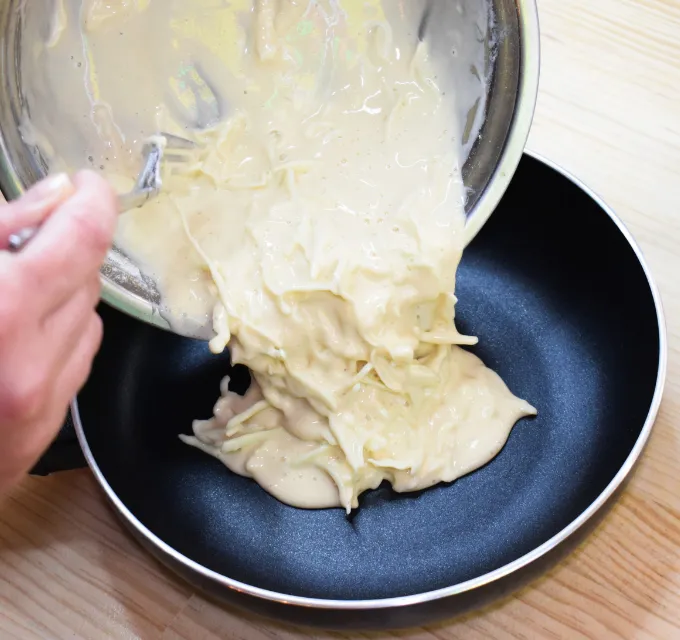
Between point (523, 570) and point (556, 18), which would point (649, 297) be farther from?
point (556, 18)

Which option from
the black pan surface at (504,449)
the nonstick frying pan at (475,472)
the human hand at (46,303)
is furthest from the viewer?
the black pan surface at (504,449)

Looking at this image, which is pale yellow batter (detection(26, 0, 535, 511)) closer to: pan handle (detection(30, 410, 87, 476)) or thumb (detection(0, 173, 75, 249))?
pan handle (detection(30, 410, 87, 476))

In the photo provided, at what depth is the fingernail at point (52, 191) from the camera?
1.80 ft

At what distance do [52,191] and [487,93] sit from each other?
56 centimetres

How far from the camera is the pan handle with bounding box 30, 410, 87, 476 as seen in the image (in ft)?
3.02

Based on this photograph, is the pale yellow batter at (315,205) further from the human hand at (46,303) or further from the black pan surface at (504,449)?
the human hand at (46,303)

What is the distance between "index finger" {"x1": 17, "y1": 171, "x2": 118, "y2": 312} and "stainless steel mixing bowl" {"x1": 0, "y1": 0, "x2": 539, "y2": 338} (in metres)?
0.28

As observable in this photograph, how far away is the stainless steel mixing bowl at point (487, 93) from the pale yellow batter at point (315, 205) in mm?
20

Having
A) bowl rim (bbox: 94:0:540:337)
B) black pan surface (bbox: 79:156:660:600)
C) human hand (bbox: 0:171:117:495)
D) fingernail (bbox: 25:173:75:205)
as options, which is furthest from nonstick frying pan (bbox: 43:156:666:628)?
fingernail (bbox: 25:173:75:205)

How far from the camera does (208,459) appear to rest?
107 cm

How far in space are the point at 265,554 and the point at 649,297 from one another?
1.93ft

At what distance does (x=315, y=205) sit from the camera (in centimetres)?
95

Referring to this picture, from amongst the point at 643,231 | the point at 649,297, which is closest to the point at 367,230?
the point at 649,297

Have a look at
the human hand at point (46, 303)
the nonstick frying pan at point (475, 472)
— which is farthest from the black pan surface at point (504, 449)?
the human hand at point (46, 303)
